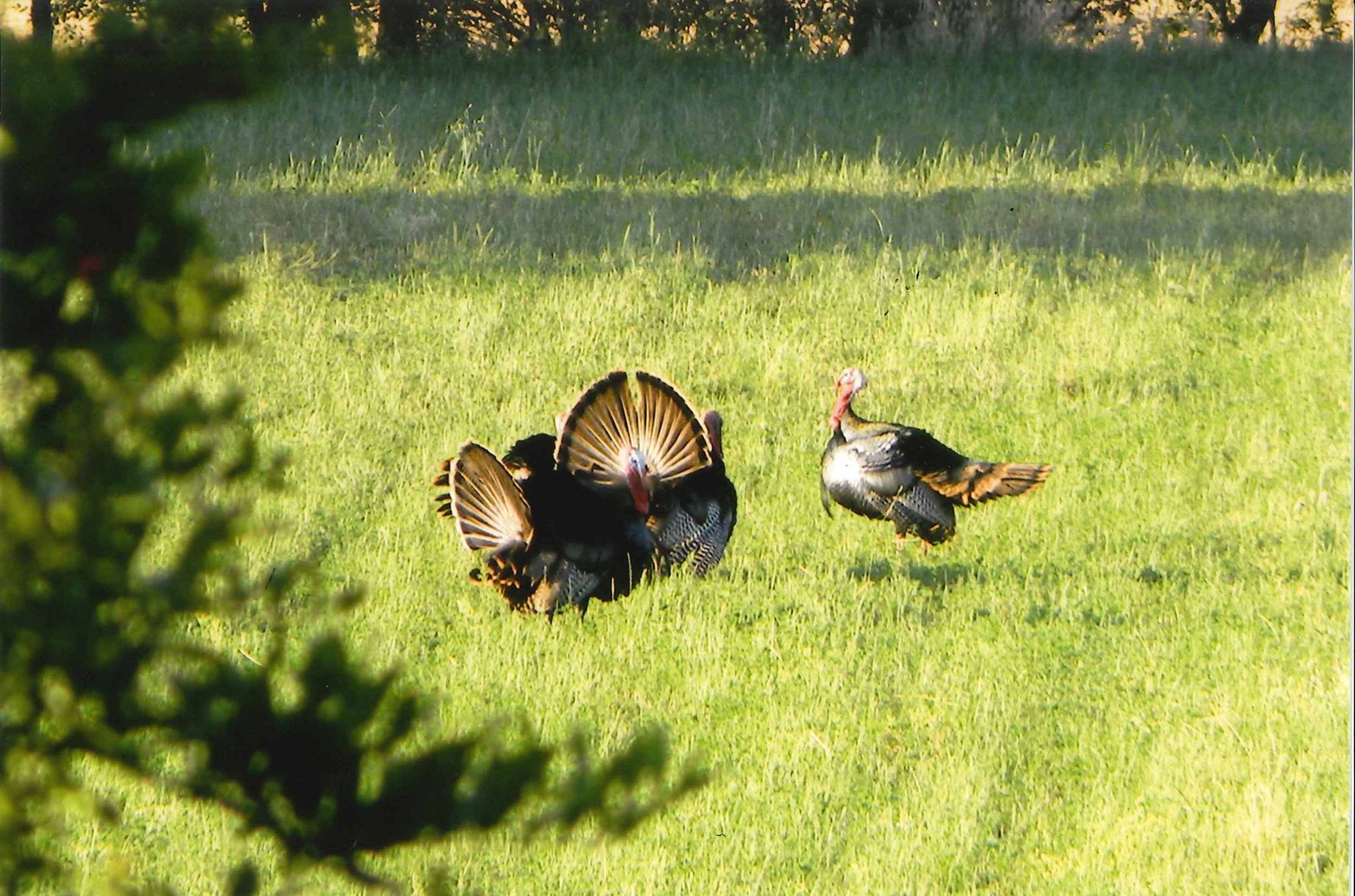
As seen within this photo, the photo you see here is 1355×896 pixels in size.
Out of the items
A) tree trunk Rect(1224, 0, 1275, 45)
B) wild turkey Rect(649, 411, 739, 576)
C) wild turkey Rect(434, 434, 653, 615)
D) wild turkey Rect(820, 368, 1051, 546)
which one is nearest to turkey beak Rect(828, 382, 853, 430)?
wild turkey Rect(820, 368, 1051, 546)

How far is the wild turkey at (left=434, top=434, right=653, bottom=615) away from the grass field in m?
0.19

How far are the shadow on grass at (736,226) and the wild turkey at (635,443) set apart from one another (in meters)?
5.66

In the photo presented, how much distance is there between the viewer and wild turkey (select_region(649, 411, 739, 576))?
27.4 ft

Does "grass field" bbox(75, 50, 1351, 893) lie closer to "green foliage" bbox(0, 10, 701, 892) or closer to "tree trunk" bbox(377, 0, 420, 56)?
"green foliage" bbox(0, 10, 701, 892)

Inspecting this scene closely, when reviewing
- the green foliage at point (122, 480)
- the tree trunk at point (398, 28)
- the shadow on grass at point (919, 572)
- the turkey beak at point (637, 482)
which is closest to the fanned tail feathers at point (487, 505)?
the turkey beak at point (637, 482)

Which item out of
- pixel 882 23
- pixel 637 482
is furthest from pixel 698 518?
pixel 882 23

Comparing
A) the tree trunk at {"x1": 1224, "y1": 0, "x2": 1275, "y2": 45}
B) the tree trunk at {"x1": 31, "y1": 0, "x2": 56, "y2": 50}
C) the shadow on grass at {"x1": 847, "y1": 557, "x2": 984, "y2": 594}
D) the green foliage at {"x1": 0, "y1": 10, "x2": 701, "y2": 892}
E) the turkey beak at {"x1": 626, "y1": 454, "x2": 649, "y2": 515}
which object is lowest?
the shadow on grass at {"x1": 847, "y1": 557, "x2": 984, "y2": 594}

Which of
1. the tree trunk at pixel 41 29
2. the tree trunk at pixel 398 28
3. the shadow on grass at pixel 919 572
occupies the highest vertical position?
the tree trunk at pixel 41 29

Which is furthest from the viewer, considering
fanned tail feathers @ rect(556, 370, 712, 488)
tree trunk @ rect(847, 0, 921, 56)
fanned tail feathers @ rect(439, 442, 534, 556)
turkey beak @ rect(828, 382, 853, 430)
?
tree trunk @ rect(847, 0, 921, 56)

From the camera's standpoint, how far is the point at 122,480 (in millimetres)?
2787

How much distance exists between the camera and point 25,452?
2711mm

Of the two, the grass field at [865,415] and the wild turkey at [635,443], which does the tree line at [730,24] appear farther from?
the wild turkey at [635,443]

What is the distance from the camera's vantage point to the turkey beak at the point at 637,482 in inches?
320

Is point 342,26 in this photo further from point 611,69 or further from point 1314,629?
point 611,69
